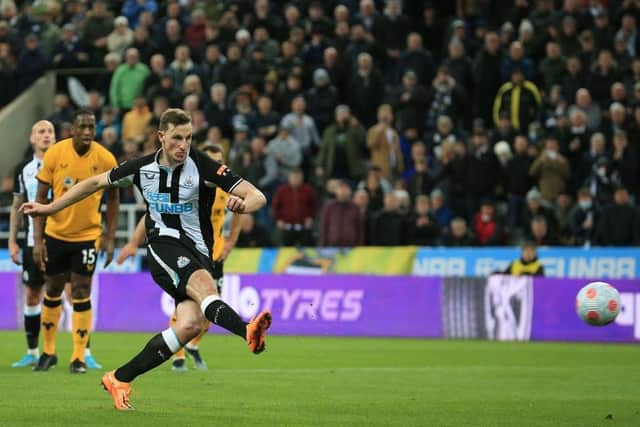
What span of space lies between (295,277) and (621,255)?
5375 mm

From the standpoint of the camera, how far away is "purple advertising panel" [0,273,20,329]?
2503 cm

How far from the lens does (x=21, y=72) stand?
30688mm

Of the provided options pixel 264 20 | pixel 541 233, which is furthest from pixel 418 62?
pixel 541 233

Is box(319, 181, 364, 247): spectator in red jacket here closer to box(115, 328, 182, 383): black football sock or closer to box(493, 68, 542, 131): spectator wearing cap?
box(493, 68, 542, 131): spectator wearing cap

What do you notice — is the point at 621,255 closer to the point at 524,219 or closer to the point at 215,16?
the point at 524,219

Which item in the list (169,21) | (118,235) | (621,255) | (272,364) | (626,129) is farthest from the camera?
(169,21)

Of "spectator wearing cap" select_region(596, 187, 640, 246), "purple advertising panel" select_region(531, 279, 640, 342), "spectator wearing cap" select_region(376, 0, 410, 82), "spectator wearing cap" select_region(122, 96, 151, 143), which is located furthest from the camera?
"spectator wearing cap" select_region(376, 0, 410, 82)

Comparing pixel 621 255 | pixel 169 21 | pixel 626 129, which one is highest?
pixel 169 21

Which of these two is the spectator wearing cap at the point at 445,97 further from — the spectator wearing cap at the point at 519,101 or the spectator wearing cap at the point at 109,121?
the spectator wearing cap at the point at 109,121

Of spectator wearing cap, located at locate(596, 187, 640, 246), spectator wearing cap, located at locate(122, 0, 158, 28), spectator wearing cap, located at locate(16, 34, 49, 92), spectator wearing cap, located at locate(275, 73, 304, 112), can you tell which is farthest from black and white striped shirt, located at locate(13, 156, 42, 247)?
spectator wearing cap, located at locate(122, 0, 158, 28)

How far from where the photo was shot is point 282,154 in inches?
1032

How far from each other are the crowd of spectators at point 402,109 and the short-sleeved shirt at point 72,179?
34.2 ft

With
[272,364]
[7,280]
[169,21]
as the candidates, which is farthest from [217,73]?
[272,364]

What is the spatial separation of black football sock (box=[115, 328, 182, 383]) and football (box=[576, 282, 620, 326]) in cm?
480
